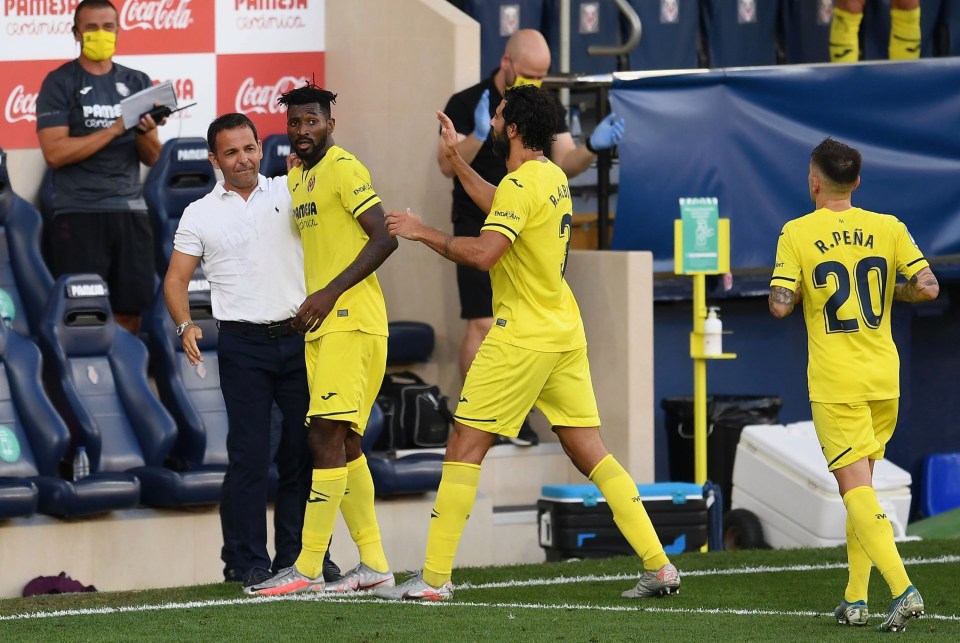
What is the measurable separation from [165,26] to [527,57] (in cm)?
244

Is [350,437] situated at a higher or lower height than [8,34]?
lower

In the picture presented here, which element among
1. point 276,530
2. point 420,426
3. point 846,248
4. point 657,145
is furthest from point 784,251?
point 657,145

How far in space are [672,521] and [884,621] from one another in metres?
3.59

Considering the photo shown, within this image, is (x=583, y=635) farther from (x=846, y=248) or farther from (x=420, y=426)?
(x=420, y=426)

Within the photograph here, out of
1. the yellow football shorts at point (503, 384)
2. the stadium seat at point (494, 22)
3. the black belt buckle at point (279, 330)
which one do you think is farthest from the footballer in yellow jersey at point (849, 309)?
the stadium seat at point (494, 22)

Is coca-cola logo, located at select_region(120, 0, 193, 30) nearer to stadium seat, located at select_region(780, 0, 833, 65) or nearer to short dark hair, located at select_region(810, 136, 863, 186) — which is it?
stadium seat, located at select_region(780, 0, 833, 65)

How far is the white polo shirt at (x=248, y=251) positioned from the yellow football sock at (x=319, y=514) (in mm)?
763

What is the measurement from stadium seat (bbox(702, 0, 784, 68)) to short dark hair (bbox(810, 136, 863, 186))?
6.78m

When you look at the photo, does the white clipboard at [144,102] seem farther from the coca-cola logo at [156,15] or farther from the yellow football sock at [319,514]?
the yellow football sock at [319,514]

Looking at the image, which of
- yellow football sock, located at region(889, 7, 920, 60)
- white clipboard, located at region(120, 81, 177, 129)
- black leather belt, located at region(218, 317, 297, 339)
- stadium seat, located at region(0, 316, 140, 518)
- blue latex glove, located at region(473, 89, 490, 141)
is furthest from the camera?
yellow football sock, located at region(889, 7, 920, 60)

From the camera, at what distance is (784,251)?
709 cm

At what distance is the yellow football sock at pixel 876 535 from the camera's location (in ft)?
22.1

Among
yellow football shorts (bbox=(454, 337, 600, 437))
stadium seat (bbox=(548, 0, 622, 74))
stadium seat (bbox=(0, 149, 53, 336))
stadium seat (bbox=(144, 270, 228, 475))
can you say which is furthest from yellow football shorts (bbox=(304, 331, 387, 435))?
stadium seat (bbox=(548, 0, 622, 74))

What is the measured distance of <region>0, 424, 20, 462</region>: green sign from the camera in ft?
31.8
